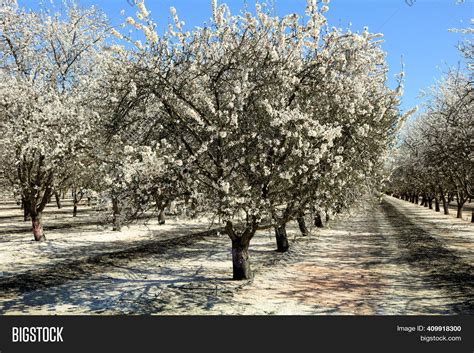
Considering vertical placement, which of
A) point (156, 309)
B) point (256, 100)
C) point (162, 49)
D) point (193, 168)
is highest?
point (162, 49)

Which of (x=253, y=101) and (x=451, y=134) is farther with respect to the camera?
(x=451, y=134)

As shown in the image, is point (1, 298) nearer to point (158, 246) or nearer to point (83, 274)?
point (83, 274)

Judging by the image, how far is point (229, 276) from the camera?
18.0 metres

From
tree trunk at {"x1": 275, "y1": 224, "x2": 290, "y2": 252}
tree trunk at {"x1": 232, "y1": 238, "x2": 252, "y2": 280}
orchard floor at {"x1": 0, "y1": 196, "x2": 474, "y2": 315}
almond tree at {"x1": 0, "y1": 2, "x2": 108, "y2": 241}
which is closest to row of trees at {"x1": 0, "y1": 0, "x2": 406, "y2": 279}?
tree trunk at {"x1": 232, "y1": 238, "x2": 252, "y2": 280}

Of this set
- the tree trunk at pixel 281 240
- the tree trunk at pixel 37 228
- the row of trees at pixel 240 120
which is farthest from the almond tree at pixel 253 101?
the tree trunk at pixel 37 228

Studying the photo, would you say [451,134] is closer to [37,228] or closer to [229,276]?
[229,276]

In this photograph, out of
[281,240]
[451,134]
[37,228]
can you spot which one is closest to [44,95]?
[37,228]

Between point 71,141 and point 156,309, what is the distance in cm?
1818

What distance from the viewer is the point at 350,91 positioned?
16.2 metres

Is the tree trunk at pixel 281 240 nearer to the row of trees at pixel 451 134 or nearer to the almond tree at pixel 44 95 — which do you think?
the row of trees at pixel 451 134

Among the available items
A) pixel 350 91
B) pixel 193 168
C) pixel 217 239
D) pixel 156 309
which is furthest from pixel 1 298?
pixel 217 239

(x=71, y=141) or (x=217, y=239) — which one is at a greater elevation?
(x=71, y=141)

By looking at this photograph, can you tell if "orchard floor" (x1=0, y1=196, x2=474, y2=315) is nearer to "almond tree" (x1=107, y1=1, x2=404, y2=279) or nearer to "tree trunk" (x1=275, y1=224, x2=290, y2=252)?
"tree trunk" (x1=275, y1=224, x2=290, y2=252)

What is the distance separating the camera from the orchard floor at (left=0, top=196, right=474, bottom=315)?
44.5 ft
